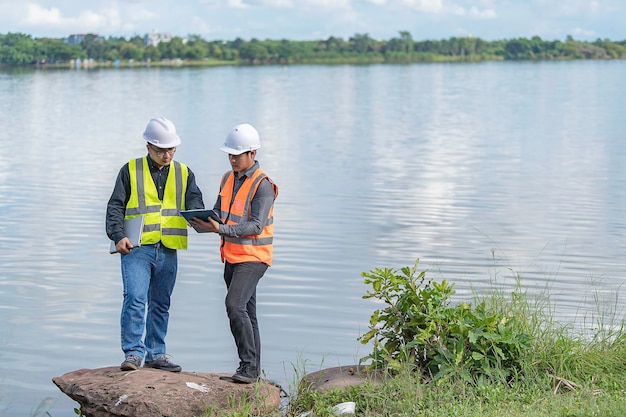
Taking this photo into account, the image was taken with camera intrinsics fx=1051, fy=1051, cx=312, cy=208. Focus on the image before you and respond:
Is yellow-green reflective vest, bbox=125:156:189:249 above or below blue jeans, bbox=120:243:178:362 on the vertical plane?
above

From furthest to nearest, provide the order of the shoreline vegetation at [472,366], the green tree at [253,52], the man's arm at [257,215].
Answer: the green tree at [253,52] < the man's arm at [257,215] < the shoreline vegetation at [472,366]

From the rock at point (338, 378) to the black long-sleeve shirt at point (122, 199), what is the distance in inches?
55.6

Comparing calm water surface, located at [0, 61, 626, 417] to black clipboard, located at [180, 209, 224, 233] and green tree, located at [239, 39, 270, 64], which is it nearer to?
black clipboard, located at [180, 209, 224, 233]

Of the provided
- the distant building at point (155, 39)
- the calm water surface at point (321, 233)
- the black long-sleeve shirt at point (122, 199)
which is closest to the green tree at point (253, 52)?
the distant building at point (155, 39)

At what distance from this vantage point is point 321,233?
47.4 ft

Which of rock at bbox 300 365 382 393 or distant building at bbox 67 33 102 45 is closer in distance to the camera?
rock at bbox 300 365 382 393

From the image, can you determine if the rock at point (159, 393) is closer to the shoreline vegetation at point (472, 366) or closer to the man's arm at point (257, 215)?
the shoreline vegetation at point (472, 366)

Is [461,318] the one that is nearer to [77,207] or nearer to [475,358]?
[475,358]

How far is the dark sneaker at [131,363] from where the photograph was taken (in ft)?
22.5

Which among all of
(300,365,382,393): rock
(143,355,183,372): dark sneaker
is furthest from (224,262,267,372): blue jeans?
(143,355,183,372): dark sneaker

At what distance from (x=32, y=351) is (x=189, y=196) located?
111 inches

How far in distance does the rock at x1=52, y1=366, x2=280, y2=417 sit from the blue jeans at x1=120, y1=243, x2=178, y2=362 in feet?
0.73

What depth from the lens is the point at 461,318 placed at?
22.3ft

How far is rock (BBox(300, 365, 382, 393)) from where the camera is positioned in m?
6.84
